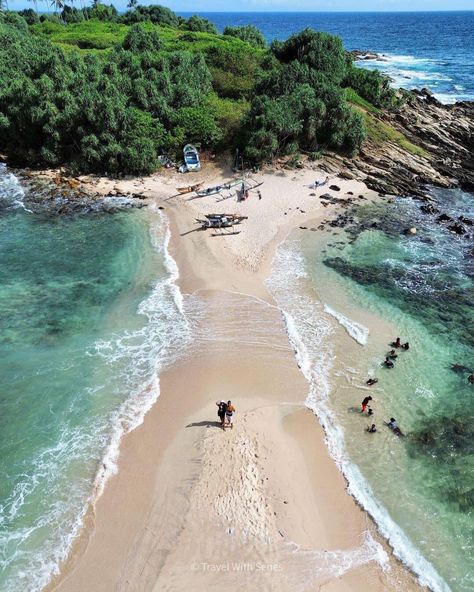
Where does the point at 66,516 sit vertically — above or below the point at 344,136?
below

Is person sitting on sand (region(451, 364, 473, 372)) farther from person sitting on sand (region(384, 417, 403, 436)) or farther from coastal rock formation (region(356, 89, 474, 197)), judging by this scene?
coastal rock formation (region(356, 89, 474, 197))

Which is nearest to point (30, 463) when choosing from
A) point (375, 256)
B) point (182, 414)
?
point (182, 414)

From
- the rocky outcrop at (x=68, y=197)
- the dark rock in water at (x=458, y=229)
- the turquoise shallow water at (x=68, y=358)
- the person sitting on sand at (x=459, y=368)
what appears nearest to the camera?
the turquoise shallow water at (x=68, y=358)

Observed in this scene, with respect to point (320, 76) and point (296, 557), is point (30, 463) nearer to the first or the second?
point (296, 557)

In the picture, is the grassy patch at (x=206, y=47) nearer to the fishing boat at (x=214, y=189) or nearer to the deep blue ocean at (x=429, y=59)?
the fishing boat at (x=214, y=189)

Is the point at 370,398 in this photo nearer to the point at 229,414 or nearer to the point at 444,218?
the point at 229,414

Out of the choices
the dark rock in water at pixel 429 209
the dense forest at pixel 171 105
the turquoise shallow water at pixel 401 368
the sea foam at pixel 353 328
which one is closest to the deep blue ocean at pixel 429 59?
the dense forest at pixel 171 105

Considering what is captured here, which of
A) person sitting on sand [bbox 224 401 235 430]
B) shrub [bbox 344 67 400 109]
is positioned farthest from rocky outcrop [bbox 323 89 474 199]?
person sitting on sand [bbox 224 401 235 430]
